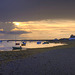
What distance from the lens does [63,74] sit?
40.3 feet

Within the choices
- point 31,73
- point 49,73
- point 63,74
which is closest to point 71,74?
point 63,74

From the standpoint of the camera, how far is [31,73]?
12.8 m

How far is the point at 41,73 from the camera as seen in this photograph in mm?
12734

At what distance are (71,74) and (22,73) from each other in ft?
12.3

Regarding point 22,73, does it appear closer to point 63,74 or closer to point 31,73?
point 31,73

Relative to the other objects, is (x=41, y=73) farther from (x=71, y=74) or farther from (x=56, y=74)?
(x=71, y=74)

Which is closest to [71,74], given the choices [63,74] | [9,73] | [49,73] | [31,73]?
[63,74]

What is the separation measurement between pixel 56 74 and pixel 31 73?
1.94 metres

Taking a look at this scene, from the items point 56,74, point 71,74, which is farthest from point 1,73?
point 71,74

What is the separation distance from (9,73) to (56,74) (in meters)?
3.66

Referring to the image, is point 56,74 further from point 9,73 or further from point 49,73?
point 9,73

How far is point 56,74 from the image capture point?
12.3 metres

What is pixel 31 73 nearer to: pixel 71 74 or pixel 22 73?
pixel 22 73

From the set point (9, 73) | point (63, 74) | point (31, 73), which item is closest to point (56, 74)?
point (63, 74)
